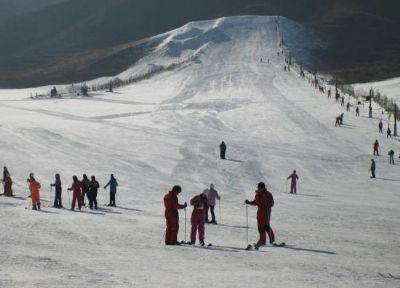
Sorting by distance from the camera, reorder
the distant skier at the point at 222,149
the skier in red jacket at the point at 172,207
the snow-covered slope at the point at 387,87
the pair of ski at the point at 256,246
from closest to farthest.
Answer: the skier in red jacket at the point at 172,207 < the pair of ski at the point at 256,246 < the distant skier at the point at 222,149 < the snow-covered slope at the point at 387,87

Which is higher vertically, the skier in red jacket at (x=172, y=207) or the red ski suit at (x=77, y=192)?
the skier in red jacket at (x=172, y=207)

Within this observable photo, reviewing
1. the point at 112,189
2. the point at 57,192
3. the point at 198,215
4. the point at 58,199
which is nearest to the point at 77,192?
the point at 57,192

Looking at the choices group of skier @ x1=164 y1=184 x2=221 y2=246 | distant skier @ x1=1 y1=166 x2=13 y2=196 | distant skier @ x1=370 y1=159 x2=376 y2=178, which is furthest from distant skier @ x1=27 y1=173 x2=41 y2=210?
distant skier @ x1=370 y1=159 x2=376 y2=178

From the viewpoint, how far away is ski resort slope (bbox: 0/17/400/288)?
1259 centimetres

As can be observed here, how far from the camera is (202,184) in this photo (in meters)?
30.3

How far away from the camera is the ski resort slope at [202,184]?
41.3 ft

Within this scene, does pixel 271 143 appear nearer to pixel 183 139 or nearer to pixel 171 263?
pixel 183 139

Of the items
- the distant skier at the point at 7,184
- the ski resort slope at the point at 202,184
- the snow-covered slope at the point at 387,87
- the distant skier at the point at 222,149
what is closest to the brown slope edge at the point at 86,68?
the ski resort slope at the point at 202,184

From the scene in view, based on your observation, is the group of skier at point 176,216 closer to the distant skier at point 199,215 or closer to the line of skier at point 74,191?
the distant skier at point 199,215

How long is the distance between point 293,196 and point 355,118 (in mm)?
30760

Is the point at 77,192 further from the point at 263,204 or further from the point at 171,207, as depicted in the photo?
the point at 263,204

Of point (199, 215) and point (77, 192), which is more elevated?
point (199, 215)

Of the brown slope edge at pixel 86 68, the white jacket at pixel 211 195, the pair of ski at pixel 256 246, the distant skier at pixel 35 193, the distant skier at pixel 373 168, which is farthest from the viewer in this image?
the brown slope edge at pixel 86 68

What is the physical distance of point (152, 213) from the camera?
2188 centimetres
